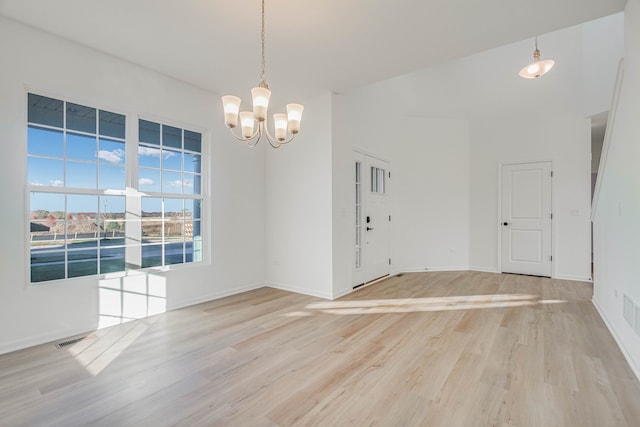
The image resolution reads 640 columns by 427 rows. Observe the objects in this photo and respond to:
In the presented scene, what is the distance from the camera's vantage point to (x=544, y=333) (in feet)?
9.75

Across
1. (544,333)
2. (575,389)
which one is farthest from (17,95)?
(544,333)

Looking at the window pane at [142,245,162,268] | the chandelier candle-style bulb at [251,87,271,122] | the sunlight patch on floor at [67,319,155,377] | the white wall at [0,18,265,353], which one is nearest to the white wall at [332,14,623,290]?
the white wall at [0,18,265,353]

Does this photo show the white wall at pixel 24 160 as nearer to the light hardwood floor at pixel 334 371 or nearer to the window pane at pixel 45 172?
the window pane at pixel 45 172

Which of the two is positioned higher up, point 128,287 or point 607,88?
point 607,88

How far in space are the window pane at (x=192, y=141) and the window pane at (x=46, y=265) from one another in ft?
6.09

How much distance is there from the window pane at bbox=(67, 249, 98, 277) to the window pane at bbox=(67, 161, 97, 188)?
70 cm

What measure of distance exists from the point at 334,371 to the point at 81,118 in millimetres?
3444

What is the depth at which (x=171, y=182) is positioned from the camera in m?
3.85

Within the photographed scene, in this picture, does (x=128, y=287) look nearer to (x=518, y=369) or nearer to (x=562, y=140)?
(x=518, y=369)

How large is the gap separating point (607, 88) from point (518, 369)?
5.25 m

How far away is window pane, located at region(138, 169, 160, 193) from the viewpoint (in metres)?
3.54

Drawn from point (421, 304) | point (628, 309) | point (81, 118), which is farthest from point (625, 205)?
point (81, 118)

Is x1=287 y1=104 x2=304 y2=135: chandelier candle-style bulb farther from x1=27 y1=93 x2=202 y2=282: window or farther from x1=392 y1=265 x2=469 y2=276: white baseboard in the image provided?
x1=392 y1=265 x2=469 y2=276: white baseboard

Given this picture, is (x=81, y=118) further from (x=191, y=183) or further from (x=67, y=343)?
(x=67, y=343)
